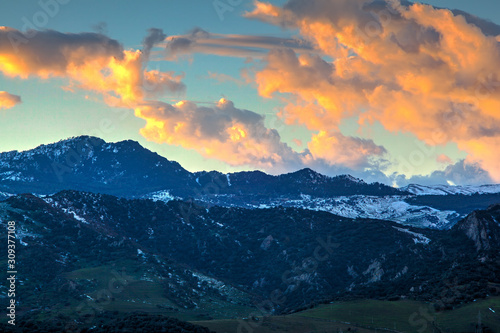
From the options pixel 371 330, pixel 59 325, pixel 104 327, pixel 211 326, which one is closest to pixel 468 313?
pixel 371 330

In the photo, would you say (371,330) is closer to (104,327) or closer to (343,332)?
(343,332)

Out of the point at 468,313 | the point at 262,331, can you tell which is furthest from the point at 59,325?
the point at 468,313

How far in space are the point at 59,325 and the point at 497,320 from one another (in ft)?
431

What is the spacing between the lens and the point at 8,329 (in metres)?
146

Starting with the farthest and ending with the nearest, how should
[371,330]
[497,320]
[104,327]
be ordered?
[371,330] < [497,320] < [104,327]

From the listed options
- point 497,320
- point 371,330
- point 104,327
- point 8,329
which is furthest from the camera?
point 371,330

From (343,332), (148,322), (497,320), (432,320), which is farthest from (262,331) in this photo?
(497,320)

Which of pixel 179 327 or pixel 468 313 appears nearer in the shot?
pixel 179 327

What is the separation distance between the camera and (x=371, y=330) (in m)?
198

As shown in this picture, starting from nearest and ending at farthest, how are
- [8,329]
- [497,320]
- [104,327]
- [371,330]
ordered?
[8,329]
[104,327]
[497,320]
[371,330]

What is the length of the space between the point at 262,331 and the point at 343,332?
2645 centimetres

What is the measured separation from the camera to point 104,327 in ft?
525

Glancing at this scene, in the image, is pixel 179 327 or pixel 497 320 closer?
pixel 179 327

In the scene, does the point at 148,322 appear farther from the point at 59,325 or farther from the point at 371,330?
the point at 371,330
